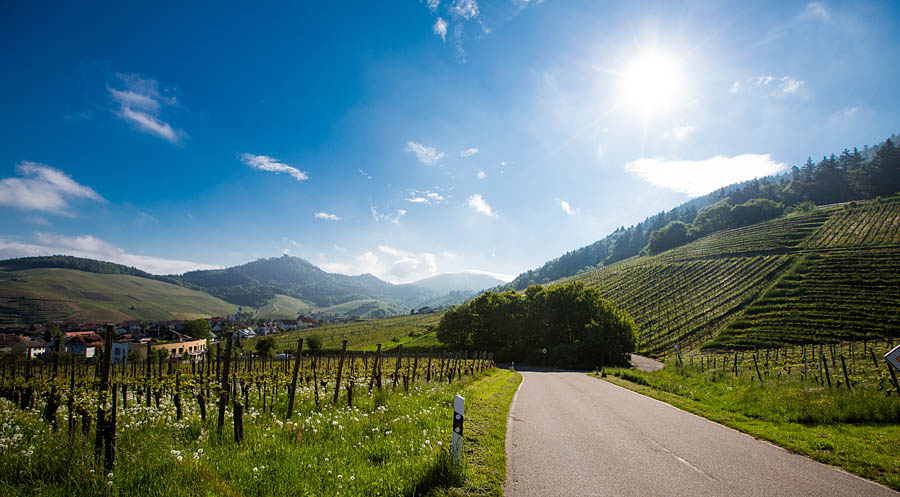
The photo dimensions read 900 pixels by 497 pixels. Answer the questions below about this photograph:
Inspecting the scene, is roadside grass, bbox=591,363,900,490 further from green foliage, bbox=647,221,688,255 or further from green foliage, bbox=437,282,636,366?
green foliage, bbox=647,221,688,255

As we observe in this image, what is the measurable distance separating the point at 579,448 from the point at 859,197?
618 ft

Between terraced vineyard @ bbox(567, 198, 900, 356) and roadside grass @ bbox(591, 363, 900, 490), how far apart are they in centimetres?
4285

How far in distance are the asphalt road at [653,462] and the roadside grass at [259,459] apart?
829 millimetres

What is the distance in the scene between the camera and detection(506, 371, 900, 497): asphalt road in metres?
5.84

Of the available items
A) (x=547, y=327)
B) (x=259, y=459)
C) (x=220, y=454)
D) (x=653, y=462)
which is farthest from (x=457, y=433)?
(x=547, y=327)

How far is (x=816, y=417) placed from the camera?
33.5 feet

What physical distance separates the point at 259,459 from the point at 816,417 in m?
14.4

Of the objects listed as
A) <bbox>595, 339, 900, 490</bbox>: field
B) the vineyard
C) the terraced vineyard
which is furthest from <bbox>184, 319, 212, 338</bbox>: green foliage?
<bbox>595, 339, 900, 490</bbox>: field

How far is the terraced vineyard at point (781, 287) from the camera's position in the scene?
46.9 m

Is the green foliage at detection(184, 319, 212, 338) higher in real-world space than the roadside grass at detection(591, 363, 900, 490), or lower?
lower

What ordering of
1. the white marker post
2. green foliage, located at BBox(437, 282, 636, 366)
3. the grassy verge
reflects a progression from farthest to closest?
green foliage, located at BBox(437, 282, 636, 366) < the white marker post < the grassy verge

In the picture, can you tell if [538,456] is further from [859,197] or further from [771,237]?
[859,197]

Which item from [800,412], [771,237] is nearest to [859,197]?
[771,237]

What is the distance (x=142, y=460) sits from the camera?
17.6 ft
